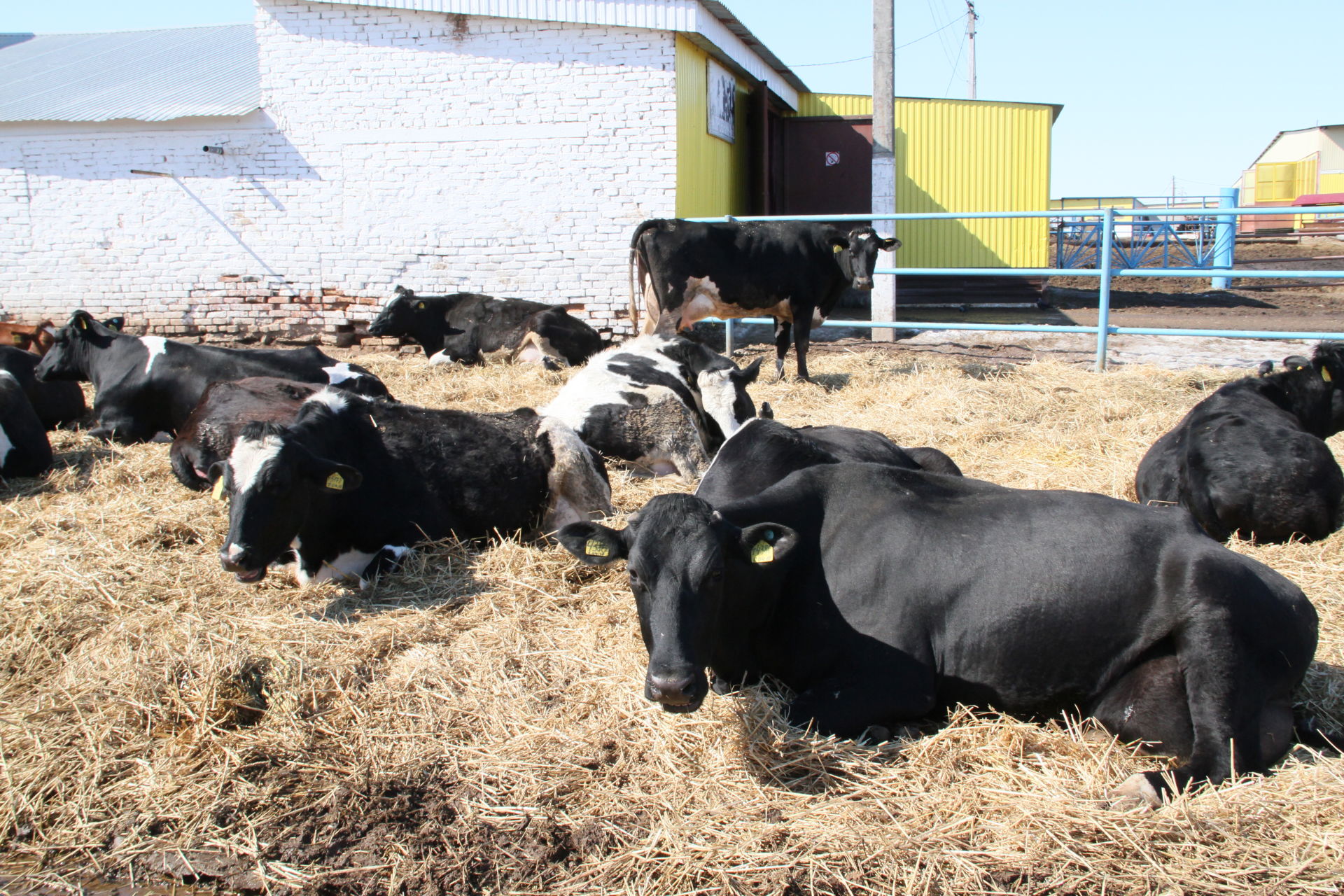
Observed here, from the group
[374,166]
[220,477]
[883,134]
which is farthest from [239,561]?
[883,134]

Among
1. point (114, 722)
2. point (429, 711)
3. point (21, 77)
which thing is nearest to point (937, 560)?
point (429, 711)

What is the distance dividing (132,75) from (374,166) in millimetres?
7044

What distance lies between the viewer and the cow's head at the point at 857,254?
11828 mm

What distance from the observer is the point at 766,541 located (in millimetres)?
3408

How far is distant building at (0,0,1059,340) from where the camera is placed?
1392cm

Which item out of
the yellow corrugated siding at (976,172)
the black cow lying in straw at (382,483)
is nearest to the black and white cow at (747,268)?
the black cow lying in straw at (382,483)

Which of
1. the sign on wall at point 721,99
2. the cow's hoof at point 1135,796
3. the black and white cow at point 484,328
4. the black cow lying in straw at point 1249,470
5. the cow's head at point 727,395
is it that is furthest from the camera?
the sign on wall at point 721,99

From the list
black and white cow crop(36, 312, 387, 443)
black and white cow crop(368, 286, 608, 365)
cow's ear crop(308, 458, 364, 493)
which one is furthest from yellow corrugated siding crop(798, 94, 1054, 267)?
cow's ear crop(308, 458, 364, 493)

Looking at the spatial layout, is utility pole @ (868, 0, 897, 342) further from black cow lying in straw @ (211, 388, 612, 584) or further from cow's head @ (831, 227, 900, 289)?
black cow lying in straw @ (211, 388, 612, 584)

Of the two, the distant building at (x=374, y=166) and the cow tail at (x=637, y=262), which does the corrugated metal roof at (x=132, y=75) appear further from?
the cow tail at (x=637, y=262)

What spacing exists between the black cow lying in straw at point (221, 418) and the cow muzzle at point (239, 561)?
1.64 metres

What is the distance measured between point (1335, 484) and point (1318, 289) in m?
19.0

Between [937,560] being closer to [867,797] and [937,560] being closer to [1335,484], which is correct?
[867,797]

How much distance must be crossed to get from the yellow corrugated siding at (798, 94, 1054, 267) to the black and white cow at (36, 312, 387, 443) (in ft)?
45.3
